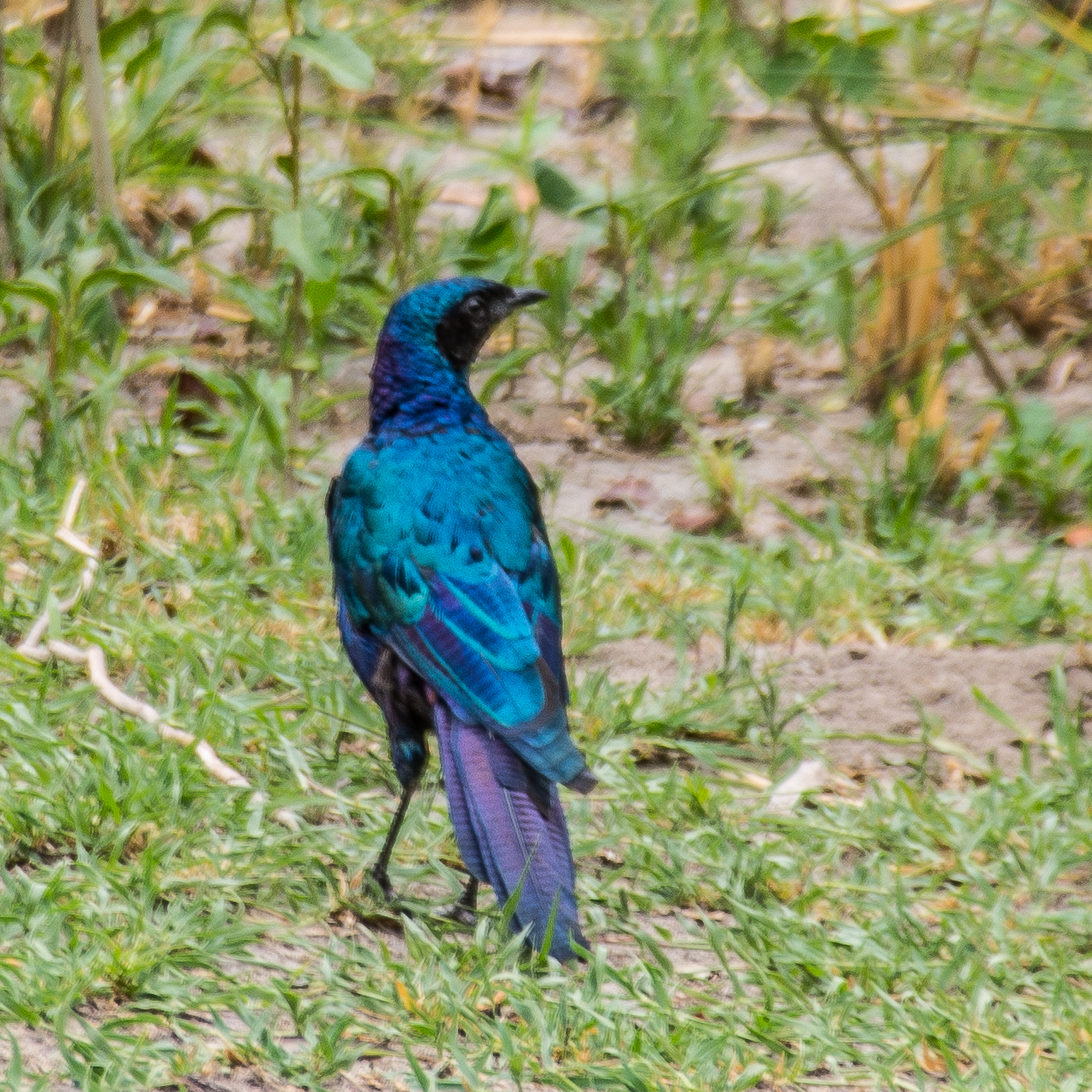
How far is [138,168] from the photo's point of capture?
5.67 meters

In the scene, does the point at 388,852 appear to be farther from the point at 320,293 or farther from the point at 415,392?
the point at 320,293

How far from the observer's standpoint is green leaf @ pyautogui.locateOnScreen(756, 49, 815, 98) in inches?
149

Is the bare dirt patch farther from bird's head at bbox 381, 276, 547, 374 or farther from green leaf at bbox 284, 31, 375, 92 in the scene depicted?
green leaf at bbox 284, 31, 375, 92

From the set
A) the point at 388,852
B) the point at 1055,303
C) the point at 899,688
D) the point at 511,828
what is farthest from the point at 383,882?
the point at 1055,303

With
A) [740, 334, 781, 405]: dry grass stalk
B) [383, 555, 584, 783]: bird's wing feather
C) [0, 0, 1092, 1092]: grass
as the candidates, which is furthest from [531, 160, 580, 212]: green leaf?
[383, 555, 584, 783]: bird's wing feather

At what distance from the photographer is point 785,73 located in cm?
382

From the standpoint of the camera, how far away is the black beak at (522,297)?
404 cm

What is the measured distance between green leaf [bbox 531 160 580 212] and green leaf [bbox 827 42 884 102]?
2.20 m

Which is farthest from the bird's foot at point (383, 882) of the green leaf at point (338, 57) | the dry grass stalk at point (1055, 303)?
the dry grass stalk at point (1055, 303)

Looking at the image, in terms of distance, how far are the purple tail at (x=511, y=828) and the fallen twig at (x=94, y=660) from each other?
0.50m

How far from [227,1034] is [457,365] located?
1.61 m

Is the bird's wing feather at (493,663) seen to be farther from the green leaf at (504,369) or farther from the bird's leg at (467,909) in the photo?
the green leaf at (504,369)

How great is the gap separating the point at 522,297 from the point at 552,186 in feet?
5.44

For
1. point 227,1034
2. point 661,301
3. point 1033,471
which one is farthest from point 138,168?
point 227,1034
